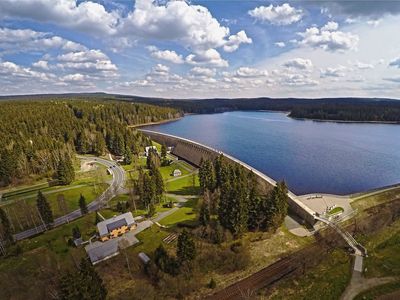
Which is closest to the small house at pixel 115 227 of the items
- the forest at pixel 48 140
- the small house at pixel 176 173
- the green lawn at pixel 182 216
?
the green lawn at pixel 182 216

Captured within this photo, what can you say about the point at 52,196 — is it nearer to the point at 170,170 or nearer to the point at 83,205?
the point at 83,205

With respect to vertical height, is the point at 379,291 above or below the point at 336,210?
below

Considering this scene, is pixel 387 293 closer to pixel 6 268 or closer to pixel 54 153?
pixel 6 268

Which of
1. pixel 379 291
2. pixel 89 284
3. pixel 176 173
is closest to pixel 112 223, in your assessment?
pixel 89 284

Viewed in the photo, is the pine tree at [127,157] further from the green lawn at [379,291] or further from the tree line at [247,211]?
the green lawn at [379,291]

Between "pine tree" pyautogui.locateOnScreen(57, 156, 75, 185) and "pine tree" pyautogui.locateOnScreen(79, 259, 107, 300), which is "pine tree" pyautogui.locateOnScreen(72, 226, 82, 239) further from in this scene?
"pine tree" pyautogui.locateOnScreen(57, 156, 75, 185)
